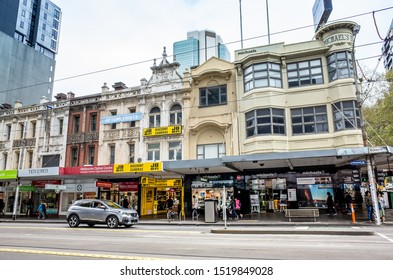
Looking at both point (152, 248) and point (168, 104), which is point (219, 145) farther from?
point (152, 248)

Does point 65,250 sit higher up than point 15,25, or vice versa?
point 15,25

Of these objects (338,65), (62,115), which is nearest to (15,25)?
(62,115)

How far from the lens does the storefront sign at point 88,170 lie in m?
24.7

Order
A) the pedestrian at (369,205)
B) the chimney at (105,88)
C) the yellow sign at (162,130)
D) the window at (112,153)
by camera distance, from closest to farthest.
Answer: the pedestrian at (369,205), the yellow sign at (162,130), the window at (112,153), the chimney at (105,88)

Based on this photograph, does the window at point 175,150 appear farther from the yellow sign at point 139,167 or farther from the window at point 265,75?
the window at point 265,75

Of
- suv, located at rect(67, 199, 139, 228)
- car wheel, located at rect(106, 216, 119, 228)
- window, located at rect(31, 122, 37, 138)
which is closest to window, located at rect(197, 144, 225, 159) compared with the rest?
suv, located at rect(67, 199, 139, 228)

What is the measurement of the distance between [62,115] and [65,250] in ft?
82.3

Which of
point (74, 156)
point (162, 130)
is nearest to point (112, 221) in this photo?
point (162, 130)

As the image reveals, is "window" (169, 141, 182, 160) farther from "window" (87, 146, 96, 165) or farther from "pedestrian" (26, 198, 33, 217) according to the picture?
"pedestrian" (26, 198, 33, 217)

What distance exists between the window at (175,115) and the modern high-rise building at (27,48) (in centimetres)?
4039

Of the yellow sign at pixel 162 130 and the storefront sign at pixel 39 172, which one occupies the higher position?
the yellow sign at pixel 162 130

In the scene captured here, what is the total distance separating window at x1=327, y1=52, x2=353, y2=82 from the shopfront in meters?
14.6

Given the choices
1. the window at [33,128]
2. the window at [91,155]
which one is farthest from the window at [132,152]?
the window at [33,128]
